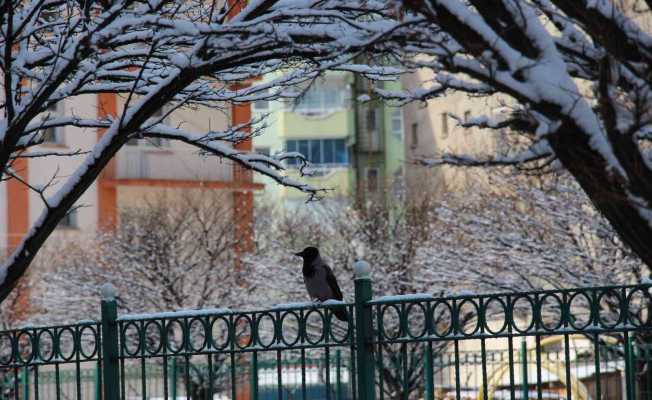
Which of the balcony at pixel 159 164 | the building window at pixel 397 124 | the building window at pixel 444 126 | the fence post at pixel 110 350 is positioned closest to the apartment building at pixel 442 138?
the building window at pixel 444 126

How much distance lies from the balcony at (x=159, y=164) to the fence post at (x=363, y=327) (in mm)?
29552

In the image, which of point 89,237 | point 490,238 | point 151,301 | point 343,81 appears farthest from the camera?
point 343,81

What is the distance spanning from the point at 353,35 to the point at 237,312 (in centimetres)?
346

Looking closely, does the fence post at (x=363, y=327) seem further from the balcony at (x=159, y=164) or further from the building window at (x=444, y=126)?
the building window at (x=444, y=126)

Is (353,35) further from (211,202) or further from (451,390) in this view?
(211,202)

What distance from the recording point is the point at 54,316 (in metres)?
31.6

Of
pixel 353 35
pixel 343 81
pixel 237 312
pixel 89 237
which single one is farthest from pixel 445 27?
pixel 343 81

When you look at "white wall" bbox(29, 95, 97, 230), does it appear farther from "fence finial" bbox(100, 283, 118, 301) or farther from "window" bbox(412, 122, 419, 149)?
"fence finial" bbox(100, 283, 118, 301)

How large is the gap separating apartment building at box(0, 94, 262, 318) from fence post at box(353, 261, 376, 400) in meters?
25.1

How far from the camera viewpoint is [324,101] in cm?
6525

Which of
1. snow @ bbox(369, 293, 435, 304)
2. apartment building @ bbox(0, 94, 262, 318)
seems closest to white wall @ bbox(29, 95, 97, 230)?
apartment building @ bbox(0, 94, 262, 318)

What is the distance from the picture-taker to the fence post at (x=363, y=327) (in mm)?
8867

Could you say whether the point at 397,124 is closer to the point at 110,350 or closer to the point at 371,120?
the point at 371,120

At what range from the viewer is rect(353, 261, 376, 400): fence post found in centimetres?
887
